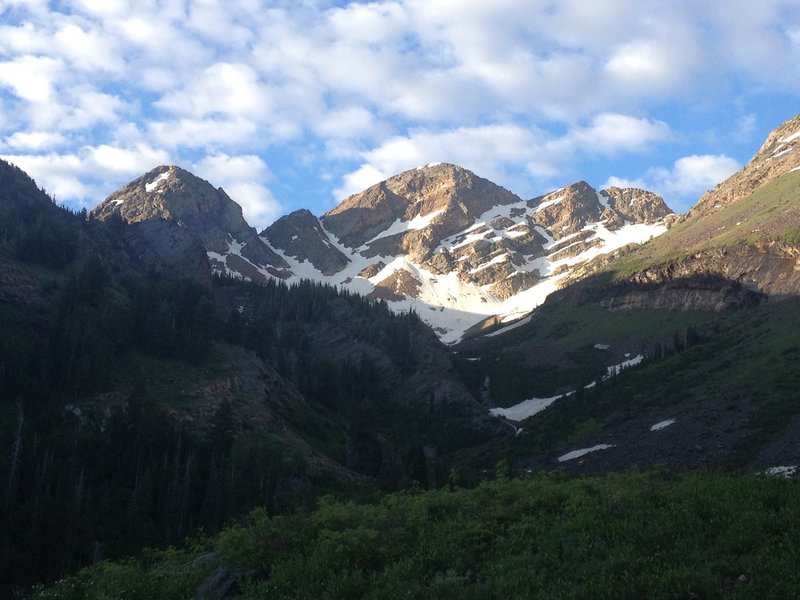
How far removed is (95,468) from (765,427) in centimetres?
6434

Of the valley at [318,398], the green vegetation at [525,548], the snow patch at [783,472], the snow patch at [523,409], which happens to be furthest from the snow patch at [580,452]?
the snow patch at [523,409]

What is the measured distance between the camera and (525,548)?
768 inches

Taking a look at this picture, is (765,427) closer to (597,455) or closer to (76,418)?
(597,455)

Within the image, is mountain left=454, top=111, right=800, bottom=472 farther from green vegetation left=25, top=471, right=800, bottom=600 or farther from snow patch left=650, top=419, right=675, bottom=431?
green vegetation left=25, top=471, right=800, bottom=600

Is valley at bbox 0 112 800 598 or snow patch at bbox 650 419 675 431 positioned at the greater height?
valley at bbox 0 112 800 598

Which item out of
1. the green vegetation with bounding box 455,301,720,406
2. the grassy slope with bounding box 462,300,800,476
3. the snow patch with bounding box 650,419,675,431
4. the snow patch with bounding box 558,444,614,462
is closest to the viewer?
the grassy slope with bounding box 462,300,800,476

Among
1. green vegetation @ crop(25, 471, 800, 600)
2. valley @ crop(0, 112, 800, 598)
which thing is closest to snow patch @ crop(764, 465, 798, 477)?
green vegetation @ crop(25, 471, 800, 600)

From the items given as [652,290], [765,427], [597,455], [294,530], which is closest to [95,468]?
[597,455]

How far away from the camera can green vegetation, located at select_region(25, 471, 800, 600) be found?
15.1 meters

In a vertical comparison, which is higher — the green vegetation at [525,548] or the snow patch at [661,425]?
the green vegetation at [525,548]

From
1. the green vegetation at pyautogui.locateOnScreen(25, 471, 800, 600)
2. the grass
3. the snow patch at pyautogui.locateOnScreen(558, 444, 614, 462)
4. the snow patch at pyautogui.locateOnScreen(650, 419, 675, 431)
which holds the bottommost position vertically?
the snow patch at pyautogui.locateOnScreen(558, 444, 614, 462)

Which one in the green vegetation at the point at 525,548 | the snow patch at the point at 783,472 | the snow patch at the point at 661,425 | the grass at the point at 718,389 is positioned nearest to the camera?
the green vegetation at the point at 525,548

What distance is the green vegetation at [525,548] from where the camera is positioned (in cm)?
1513

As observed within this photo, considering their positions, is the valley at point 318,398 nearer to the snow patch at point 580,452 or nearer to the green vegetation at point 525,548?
the green vegetation at point 525,548
